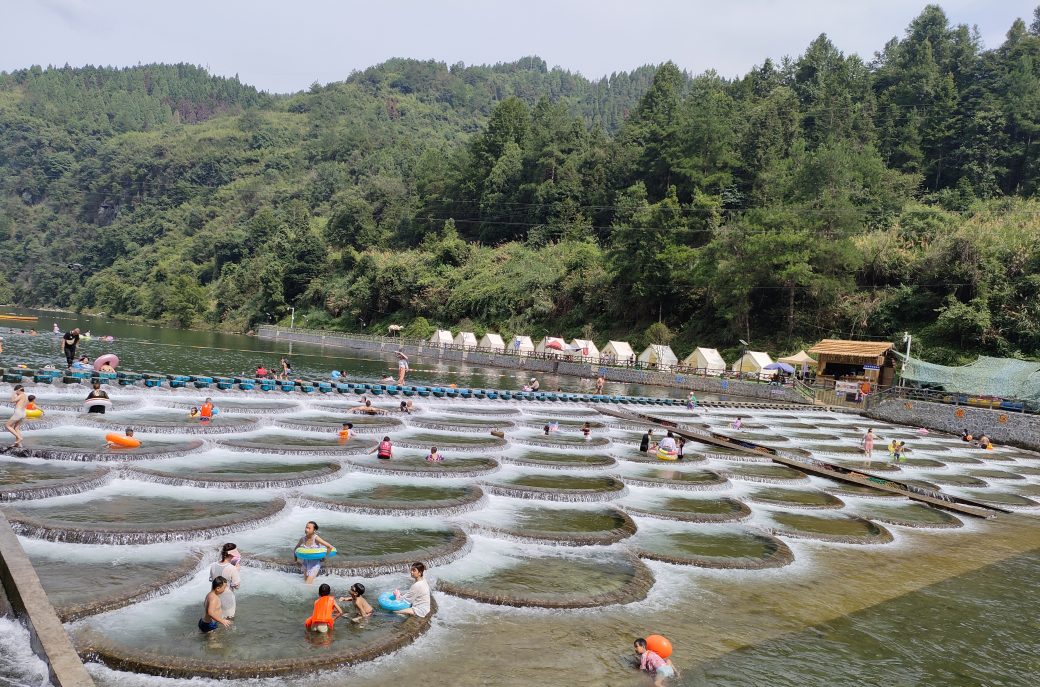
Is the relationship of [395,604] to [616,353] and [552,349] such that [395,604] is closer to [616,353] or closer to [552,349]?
[616,353]

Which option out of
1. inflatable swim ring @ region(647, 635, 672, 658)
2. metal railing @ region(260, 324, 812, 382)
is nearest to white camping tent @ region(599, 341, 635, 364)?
metal railing @ region(260, 324, 812, 382)

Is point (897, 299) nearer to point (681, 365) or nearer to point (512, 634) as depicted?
point (681, 365)

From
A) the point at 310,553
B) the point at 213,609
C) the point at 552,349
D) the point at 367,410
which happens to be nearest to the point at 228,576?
the point at 213,609

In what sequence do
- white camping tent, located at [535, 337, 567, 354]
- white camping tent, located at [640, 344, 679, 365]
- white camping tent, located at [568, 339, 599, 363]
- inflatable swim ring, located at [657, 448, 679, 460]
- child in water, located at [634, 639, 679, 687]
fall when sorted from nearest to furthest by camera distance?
child in water, located at [634, 639, 679, 687], inflatable swim ring, located at [657, 448, 679, 460], white camping tent, located at [640, 344, 679, 365], white camping tent, located at [568, 339, 599, 363], white camping tent, located at [535, 337, 567, 354]

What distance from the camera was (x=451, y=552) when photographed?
52.1ft

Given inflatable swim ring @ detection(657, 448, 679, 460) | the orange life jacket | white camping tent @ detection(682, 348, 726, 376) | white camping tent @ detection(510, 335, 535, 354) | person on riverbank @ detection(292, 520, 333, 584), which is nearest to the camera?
the orange life jacket

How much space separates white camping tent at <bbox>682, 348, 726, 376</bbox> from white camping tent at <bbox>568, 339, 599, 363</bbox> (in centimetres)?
1116

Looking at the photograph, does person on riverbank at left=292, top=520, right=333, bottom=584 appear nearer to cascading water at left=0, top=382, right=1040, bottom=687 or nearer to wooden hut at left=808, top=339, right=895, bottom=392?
cascading water at left=0, top=382, right=1040, bottom=687

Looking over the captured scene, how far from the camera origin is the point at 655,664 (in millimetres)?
11289

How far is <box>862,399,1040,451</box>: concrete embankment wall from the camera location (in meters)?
40.9

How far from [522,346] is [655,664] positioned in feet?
224

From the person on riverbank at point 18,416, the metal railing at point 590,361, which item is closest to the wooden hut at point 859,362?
the metal railing at point 590,361

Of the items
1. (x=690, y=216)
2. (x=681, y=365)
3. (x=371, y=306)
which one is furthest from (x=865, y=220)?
(x=371, y=306)

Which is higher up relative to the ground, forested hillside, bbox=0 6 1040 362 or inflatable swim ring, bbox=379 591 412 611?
forested hillside, bbox=0 6 1040 362
